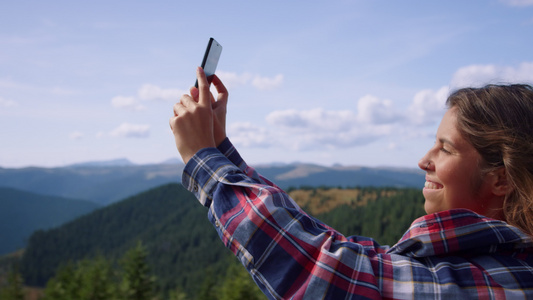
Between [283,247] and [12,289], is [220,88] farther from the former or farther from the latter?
[12,289]

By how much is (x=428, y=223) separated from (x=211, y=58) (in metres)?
0.87

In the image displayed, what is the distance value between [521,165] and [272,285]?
761mm

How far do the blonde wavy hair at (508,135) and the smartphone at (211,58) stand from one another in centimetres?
81

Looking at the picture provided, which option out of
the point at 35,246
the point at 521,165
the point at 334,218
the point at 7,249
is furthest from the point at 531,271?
the point at 7,249

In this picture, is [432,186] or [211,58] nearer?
[432,186]

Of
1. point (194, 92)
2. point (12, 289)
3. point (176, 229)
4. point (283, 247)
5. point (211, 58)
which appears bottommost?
point (176, 229)

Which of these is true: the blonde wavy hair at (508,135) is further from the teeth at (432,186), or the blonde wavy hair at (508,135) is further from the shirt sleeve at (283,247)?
the shirt sleeve at (283,247)

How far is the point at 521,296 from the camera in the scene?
99cm

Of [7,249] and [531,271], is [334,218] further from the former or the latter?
[7,249]

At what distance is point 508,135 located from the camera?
3.85ft

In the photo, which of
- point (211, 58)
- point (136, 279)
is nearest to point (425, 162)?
point (211, 58)

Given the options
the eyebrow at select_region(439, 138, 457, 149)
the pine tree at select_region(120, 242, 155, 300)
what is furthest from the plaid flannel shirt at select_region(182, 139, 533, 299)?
the pine tree at select_region(120, 242, 155, 300)

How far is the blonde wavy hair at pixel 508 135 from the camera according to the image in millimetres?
1154

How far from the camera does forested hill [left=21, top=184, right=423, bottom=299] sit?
73.2 metres
